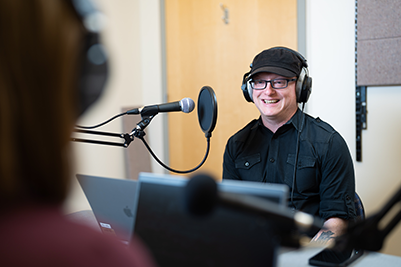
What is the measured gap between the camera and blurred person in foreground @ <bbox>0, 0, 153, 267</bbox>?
1.00 feet

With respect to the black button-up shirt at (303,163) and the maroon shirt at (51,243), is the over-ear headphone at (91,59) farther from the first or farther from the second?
the black button-up shirt at (303,163)

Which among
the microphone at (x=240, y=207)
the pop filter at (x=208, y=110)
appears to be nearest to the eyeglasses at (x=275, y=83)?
the pop filter at (x=208, y=110)

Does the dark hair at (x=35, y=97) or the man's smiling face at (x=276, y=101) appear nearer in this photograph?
the dark hair at (x=35, y=97)

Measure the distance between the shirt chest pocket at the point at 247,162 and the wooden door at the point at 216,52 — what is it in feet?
3.58

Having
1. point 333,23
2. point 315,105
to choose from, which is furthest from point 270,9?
point 315,105

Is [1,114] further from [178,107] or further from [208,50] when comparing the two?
→ [208,50]

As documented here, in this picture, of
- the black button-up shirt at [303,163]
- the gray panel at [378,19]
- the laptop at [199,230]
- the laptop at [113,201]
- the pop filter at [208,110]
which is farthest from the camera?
the gray panel at [378,19]

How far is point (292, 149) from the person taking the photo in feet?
5.01

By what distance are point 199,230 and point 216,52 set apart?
2326 millimetres

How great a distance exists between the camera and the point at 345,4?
217 centimetres

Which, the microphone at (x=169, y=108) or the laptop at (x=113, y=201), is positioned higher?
the microphone at (x=169, y=108)

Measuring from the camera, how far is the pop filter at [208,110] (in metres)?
1.07

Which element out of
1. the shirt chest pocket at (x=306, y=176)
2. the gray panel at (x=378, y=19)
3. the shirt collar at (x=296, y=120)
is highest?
the gray panel at (x=378, y=19)

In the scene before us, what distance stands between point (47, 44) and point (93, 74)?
0.25ft
